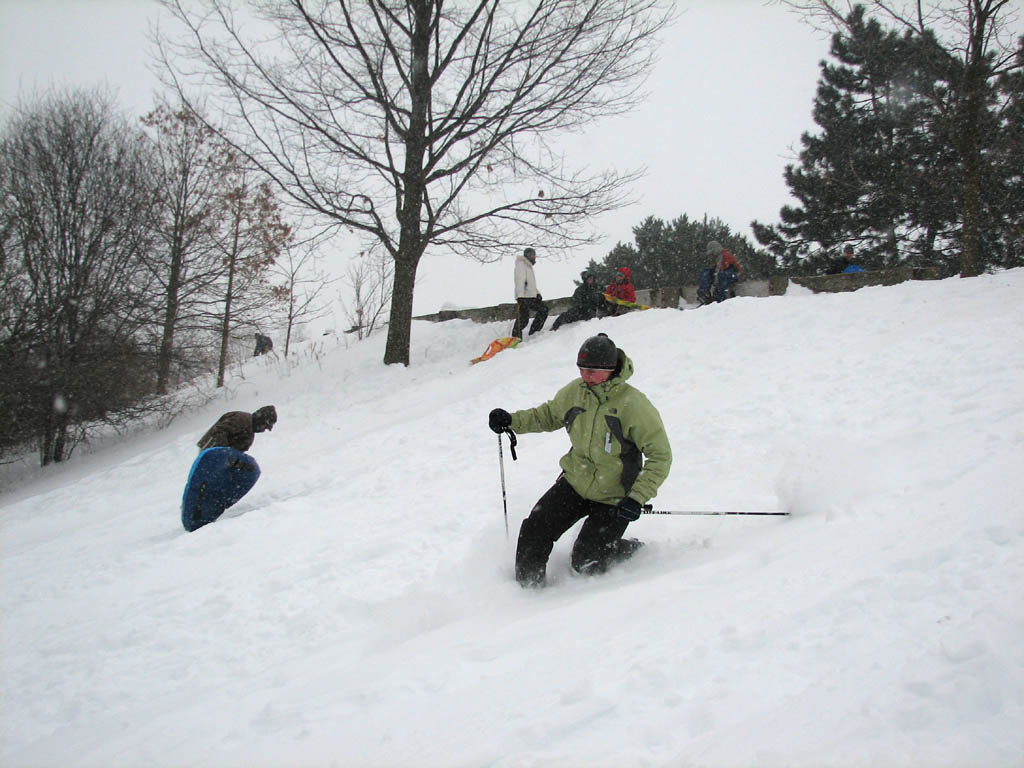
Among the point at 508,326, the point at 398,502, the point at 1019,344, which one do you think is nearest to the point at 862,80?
the point at 508,326

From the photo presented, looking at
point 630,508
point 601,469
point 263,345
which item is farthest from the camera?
point 263,345

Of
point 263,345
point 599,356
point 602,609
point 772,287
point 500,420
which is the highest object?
point 772,287

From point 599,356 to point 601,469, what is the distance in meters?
0.77

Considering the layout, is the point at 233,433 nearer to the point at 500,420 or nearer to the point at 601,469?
the point at 500,420

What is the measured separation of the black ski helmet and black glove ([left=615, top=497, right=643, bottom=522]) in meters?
0.86

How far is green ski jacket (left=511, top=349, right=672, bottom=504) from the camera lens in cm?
384

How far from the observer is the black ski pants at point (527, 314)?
12742 millimetres

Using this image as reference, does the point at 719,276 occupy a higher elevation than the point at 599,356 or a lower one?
higher

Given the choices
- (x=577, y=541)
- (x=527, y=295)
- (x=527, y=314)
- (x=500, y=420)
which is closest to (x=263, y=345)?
(x=527, y=314)

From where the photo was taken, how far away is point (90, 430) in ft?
45.6

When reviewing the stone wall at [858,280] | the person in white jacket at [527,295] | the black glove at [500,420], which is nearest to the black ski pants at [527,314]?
the person in white jacket at [527,295]

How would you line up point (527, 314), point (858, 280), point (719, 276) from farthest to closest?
point (527, 314)
point (719, 276)
point (858, 280)

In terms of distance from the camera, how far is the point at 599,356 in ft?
12.5

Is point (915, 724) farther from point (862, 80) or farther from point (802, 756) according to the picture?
point (862, 80)
